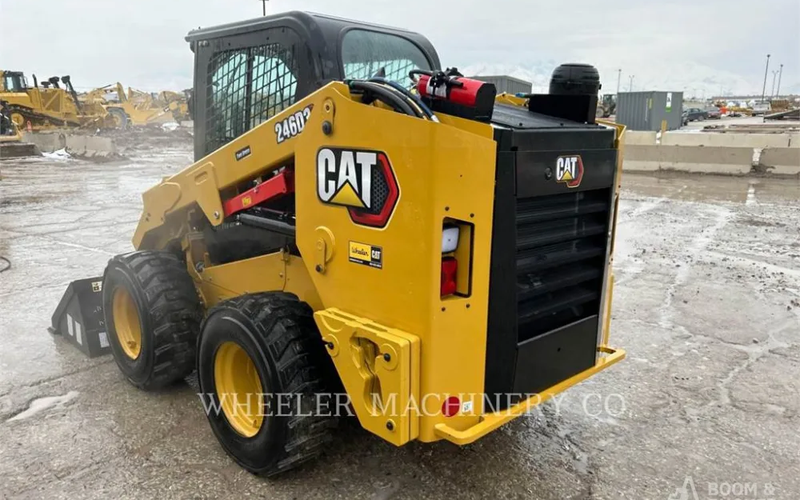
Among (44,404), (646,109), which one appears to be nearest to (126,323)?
(44,404)

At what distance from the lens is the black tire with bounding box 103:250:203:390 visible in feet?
12.4

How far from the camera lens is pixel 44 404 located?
3.87 meters

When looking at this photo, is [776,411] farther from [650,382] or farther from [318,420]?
[318,420]

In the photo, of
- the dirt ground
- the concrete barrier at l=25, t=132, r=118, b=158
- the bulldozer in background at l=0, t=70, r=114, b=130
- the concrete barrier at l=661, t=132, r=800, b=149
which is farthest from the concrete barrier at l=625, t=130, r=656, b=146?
the bulldozer in background at l=0, t=70, r=114, b=130

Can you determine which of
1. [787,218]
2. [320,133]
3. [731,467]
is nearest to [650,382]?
[731,467]

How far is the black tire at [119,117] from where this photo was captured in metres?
34.6

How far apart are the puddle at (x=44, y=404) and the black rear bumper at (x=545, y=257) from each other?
2.89 metres

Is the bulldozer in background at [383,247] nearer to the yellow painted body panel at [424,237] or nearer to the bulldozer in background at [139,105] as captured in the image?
the yellow painted body panel at [424,237]

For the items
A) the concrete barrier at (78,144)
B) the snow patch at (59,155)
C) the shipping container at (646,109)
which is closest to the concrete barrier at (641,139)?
the shipping container at (646,109)

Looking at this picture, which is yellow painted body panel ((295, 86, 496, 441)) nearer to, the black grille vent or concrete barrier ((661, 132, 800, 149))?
the black grille vent

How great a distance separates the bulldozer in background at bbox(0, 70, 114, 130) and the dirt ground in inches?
1089

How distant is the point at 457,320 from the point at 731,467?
6.46ft

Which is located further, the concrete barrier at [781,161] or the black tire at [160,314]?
the concrete barrier at [781,161]

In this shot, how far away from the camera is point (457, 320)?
8.13 feet
